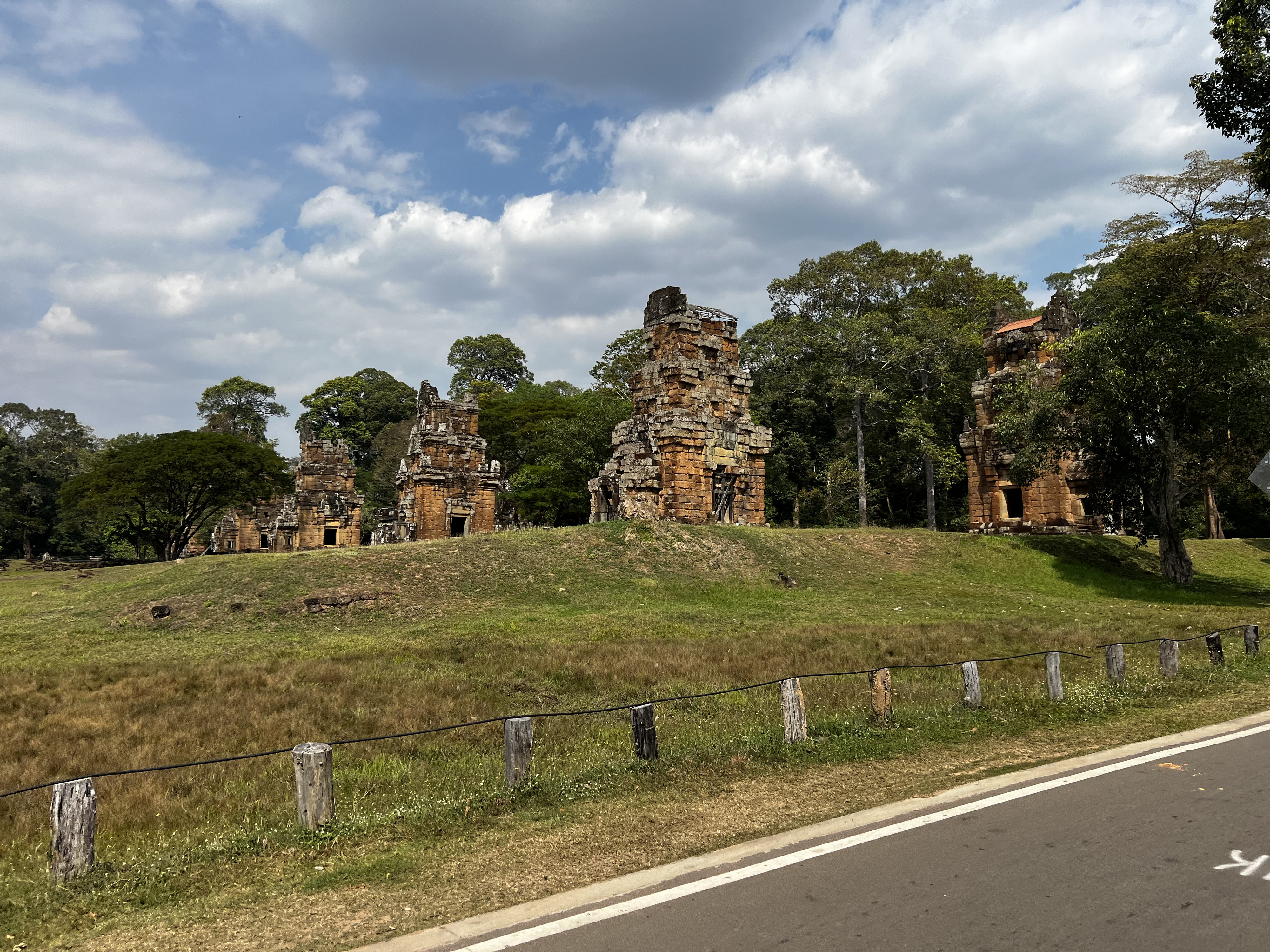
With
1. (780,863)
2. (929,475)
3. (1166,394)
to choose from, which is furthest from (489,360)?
(780,863)

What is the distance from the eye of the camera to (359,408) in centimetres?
8831

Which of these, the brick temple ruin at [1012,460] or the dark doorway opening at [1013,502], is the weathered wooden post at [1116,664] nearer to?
the brick temple ruin at [1012,460]

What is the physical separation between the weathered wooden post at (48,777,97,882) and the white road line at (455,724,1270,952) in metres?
3.18

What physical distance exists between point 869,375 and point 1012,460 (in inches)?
550

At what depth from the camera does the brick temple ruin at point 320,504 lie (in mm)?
49188

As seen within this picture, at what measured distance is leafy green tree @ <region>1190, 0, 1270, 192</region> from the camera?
1930cm

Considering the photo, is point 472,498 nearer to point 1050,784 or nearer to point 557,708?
point 557,708

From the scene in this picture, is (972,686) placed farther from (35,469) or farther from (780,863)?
(35,469)

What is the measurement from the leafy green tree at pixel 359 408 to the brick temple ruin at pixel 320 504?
100 ft

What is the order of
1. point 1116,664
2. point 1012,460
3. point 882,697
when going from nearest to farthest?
1. point 882,697
2. point 1116,664
3. point 1012,460

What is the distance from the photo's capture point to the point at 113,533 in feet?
222

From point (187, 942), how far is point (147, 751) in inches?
216

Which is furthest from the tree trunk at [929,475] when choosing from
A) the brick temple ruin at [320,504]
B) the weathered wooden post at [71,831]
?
the weathered wooden post at [71,831]

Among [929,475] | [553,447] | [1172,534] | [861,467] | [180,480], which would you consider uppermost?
[553,447]
